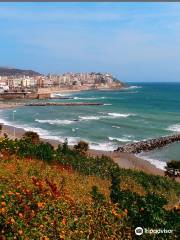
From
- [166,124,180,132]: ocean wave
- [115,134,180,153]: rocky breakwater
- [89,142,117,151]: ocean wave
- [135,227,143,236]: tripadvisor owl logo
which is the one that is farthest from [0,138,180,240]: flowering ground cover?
[166,124,180,132]: ocean wave

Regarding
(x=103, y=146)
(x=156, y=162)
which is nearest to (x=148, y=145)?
(x=103, y=146)

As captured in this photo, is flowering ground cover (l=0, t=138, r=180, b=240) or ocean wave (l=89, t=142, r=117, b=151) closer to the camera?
flowering ground cover (l=0, t=138, r=180, b=240)

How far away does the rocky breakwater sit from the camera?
1425 inches

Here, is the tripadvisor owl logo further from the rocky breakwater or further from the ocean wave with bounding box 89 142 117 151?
the ocean wave with bounding box 89 142 117 151

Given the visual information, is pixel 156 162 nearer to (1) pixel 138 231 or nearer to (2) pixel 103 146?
(2) pixel 103 146

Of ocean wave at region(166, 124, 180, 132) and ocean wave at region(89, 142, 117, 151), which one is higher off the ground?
ocean wave at region(89, 142, 117, 151)

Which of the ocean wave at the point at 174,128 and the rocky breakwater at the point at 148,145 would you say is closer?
the rocky breakwater at the point at 148,145

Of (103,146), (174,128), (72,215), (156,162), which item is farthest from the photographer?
(174,128)

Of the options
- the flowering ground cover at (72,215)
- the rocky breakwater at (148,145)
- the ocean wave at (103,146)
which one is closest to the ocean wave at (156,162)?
the rocky breakwater at (148,145)

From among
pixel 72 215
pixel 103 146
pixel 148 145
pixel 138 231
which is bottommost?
pixel 148 145

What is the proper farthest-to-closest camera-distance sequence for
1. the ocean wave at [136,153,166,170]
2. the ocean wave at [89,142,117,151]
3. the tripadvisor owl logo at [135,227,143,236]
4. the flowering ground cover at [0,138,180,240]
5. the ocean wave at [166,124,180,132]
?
the ocean wave at [166,124,180,132] → the ocean wave at [89,142,117,151] → the ocean wave at [136,153,166,170] → the tripadvisor owl logo at [135,227,143,236] → the flowering ground cover at [0,138,180,240]

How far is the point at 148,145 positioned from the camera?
38875 millimetres

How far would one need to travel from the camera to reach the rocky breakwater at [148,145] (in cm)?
3619

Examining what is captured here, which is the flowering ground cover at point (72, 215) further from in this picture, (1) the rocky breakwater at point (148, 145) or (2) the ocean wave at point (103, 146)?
(1) the rocky breakwater at point (148, 145)
